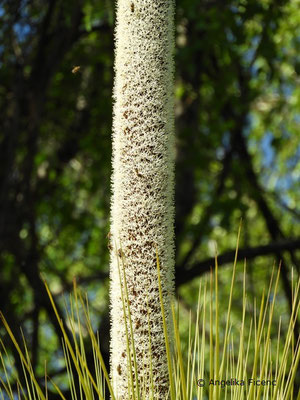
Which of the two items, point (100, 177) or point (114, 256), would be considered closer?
point (114, 256)

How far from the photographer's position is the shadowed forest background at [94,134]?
4090mm

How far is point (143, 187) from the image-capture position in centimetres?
136

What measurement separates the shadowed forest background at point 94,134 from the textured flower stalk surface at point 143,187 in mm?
1804

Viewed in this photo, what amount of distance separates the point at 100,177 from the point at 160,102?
422 centimetres

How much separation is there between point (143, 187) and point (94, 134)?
3.94m

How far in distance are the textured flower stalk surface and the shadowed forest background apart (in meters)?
1.80

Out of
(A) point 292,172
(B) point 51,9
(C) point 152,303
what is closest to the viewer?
(C) point 152,303

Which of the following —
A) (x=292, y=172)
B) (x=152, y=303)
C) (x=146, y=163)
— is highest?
(x=146, y=163)

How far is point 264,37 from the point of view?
3.84 metres

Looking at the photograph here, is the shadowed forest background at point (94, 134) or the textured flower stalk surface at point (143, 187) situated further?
the shadowed forest background at point (94, 134)

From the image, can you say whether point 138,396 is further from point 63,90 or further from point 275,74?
point 63,90

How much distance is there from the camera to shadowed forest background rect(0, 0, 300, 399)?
4090 millimetres

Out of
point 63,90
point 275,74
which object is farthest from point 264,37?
point 63,90

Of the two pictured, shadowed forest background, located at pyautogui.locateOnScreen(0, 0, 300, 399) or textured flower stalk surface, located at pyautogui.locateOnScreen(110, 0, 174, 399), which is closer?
textured flower stalk surface, located at pyautogui.locateOnScreen(110, 0, 174, 399)
